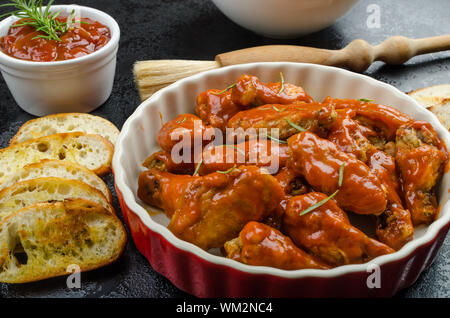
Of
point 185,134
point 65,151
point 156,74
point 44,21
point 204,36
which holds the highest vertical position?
point 44,21

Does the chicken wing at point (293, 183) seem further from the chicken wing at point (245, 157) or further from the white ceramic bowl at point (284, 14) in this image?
the white ceramic bowl at point (284, 14)

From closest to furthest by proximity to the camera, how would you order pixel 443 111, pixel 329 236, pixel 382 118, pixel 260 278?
1. pixel 260 278
2. pixel 329 236
3. pixel 382 118
4. pixel 443 111

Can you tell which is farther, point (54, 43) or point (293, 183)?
point (54, 43)

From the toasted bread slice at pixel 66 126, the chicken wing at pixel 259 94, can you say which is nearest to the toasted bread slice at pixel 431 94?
the chicken wing at pixel 259 94

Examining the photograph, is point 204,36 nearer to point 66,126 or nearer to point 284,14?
point 284,14

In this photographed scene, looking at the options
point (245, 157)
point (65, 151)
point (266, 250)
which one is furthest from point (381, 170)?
point (65, 151)

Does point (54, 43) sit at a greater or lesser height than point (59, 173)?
greater

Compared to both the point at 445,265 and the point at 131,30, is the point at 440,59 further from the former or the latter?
the point at 131,30

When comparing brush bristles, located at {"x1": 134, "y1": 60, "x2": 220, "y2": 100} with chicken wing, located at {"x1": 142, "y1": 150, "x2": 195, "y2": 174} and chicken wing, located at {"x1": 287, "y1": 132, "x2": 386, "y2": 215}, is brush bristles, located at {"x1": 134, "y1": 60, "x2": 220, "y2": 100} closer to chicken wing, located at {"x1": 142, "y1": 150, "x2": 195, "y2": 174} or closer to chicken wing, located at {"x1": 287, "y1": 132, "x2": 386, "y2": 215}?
chicken wing, located at {"x1": 142, "y1": 150, "x2": 195, "y2": 174}

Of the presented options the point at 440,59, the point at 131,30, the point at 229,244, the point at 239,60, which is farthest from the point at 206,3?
the point at 229,244
